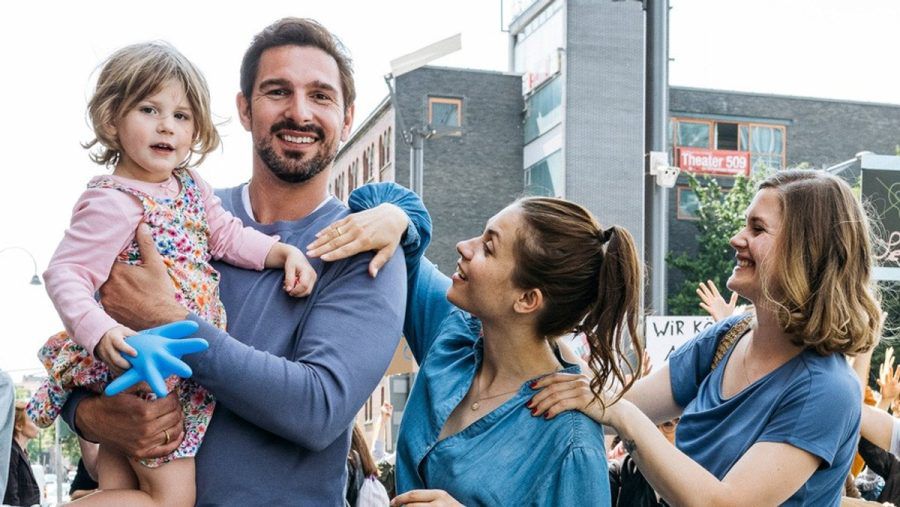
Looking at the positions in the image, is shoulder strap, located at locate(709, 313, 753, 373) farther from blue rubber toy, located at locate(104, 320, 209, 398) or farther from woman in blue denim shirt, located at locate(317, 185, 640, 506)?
blue rubber toy, located at locate(104, 320, 209, 398)

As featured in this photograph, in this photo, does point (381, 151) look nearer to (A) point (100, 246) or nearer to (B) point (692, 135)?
(B) point (692, 135)

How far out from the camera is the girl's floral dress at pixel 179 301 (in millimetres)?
2992

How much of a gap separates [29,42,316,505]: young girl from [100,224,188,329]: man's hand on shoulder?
4 cm

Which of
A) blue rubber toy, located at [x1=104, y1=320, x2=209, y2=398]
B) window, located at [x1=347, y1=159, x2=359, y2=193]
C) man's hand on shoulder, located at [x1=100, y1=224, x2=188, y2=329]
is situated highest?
man's hand on shoulder, located at [x1=100, y1=224, x2=188, y2=329]

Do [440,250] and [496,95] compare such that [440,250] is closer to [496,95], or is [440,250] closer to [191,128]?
[496,95]

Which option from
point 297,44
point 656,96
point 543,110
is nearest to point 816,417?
point 297,44

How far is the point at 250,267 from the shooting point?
322cm

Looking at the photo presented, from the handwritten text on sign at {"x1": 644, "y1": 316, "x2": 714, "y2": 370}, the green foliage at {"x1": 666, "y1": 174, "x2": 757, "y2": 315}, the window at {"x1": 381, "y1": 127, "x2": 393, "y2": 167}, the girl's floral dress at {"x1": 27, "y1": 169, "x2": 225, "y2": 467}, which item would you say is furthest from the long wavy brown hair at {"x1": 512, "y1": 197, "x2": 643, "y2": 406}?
the window at {"x1": 381, "y1": 127, "x2": 393, "y2": 167}

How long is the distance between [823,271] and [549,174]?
4120 centimetres

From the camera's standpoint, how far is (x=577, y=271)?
11.2ft

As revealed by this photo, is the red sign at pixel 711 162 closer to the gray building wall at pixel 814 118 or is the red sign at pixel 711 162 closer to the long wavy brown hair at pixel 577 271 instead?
the gray building wall at pixel 814 118

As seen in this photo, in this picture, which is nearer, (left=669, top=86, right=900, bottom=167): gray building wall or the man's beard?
the man's beard

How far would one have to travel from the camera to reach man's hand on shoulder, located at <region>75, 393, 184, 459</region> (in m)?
2.92

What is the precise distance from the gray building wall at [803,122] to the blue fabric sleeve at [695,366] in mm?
43166
